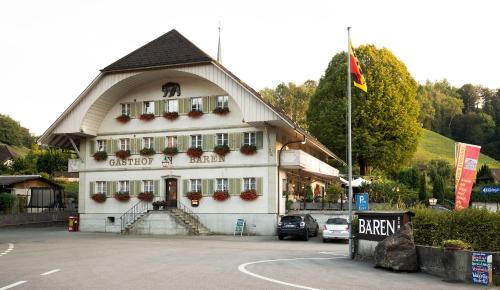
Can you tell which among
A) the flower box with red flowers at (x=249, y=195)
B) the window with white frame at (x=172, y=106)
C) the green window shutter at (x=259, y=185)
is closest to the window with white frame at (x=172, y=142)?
the window with white frame at (x=172, y=106)

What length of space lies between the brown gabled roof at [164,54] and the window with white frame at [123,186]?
7.54 m

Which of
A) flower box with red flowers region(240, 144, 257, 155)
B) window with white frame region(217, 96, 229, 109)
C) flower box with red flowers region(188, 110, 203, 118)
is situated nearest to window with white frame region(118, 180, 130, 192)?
flower box with red flowers region(188, 110, 203, 118)

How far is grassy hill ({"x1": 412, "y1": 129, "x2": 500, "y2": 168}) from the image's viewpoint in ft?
329

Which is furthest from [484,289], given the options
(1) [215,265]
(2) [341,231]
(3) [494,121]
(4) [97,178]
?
(3) [494,121]

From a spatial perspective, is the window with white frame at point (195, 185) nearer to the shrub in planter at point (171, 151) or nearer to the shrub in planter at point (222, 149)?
the shrub in planter at point (171, 151)

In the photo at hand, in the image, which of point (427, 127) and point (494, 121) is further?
point (427, 127)

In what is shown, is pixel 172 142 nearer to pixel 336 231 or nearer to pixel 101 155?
pixel 101 155

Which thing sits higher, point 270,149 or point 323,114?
point 323,114

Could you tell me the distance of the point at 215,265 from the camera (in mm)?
16266

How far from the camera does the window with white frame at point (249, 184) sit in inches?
1432

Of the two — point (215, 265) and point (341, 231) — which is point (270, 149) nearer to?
point (341, 231)

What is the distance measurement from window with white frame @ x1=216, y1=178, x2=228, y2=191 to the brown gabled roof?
749cm

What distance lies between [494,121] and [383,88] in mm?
73334

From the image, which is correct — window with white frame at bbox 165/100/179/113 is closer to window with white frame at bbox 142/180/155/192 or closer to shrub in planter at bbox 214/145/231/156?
shrub in planter at bbox 214/145/231/156
